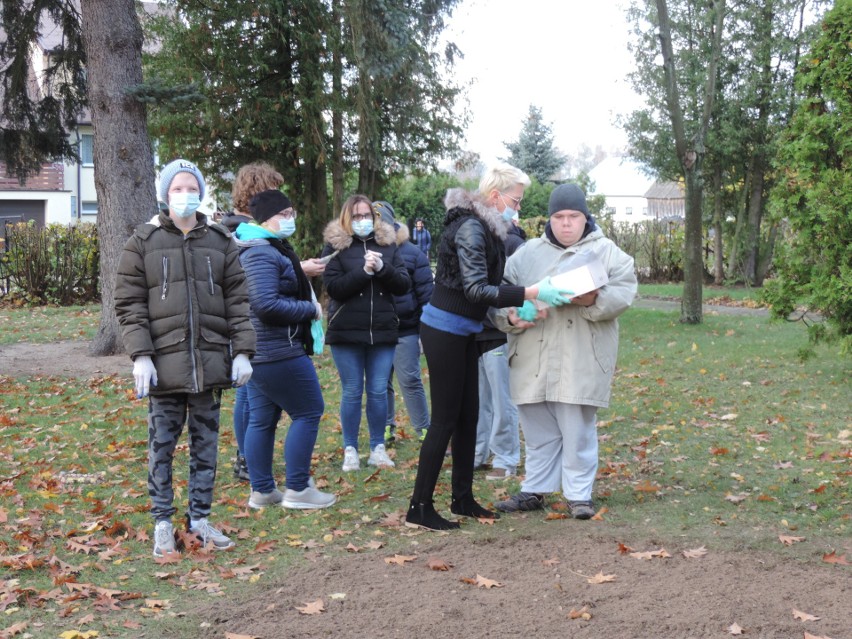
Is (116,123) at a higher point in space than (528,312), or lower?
higher

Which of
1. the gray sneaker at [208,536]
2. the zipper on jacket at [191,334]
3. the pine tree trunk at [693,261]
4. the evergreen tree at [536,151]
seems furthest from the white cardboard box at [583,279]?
the evergreen tree at [536,151]

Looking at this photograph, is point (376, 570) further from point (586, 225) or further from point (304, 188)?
point (304, 188)

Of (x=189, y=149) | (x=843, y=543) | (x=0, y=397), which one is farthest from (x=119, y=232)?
(x=843, y=543)

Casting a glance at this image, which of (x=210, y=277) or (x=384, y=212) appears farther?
(x=384, y=212)

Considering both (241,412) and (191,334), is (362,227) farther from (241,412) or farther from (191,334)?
(191,334)

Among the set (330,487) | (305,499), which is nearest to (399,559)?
(305,499)

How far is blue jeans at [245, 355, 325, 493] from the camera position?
239 inches

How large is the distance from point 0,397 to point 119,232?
315 cm

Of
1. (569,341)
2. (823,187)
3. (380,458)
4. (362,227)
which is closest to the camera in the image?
(569,341)

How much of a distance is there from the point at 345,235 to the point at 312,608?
138 inches

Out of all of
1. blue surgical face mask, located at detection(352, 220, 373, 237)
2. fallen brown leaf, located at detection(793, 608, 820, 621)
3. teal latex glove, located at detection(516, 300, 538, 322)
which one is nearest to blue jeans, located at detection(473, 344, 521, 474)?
teal latex glove, located at detection(516, 300, 538, 322)

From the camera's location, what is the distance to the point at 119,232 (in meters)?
13.2

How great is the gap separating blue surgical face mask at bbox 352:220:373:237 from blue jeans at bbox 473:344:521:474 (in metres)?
1.29

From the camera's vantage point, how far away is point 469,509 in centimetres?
611
